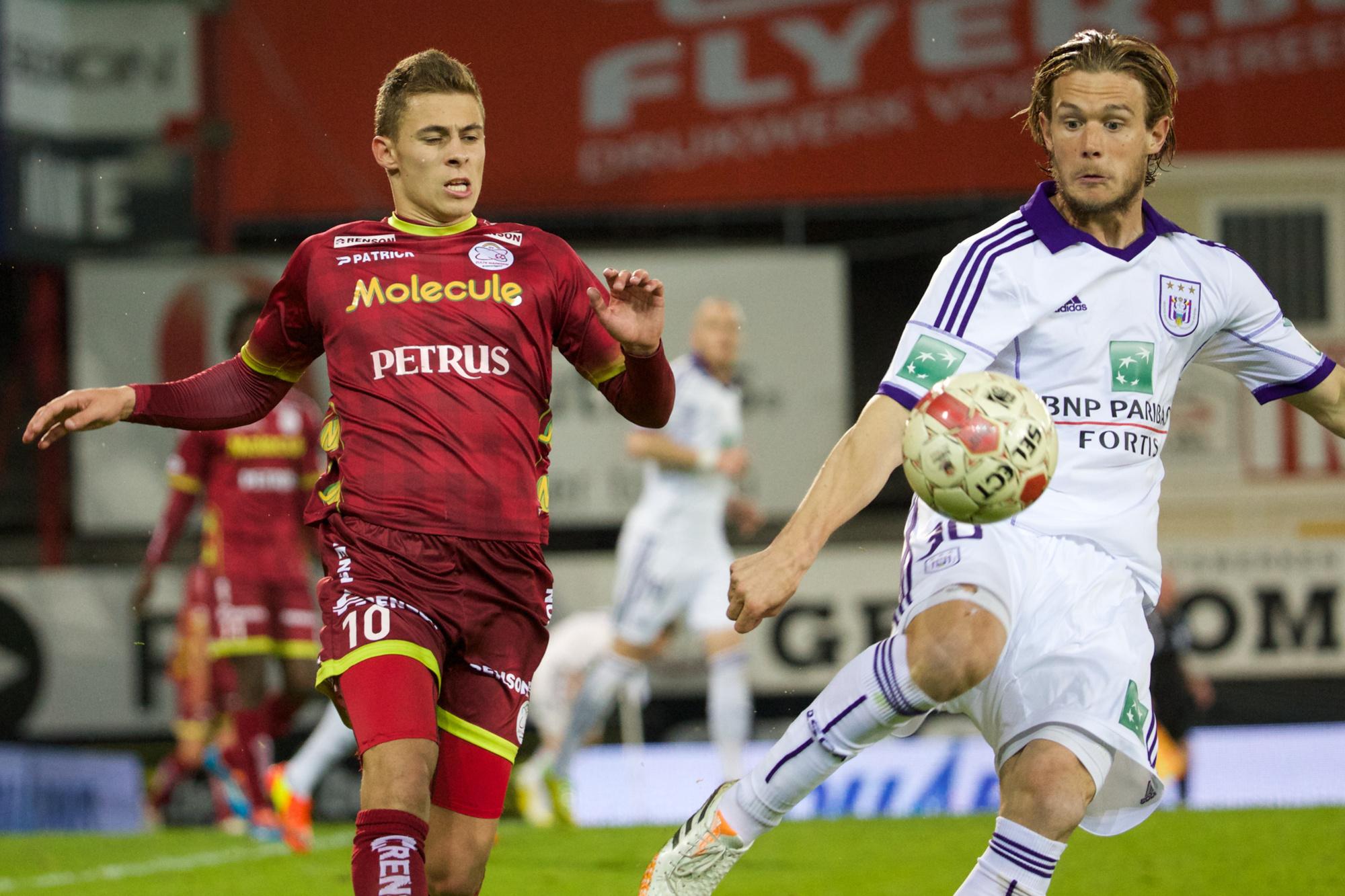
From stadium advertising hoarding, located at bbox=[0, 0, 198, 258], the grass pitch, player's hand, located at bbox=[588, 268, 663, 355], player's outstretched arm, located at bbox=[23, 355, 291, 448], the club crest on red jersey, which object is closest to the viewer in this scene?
player's hand, located at bbox=[588, 268, 663, 355]

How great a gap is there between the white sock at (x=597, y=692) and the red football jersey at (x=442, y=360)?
4.59 meters

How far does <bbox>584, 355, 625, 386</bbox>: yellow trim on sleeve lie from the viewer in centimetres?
368

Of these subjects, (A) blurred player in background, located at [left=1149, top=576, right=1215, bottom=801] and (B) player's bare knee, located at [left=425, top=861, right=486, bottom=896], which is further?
(A) blurred player in background, located at [left=1149, top=576, right=1215, bottom=801]

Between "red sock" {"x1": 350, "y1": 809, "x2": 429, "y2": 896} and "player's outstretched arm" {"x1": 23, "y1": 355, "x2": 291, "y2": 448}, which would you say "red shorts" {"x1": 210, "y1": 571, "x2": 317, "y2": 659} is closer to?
"player's outstretched arm" {"x1": 23, "y1": 355, "x2": 291, "y2": 448}

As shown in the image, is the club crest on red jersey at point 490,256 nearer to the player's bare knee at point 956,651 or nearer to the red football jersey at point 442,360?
the red football jersey at point 442,360

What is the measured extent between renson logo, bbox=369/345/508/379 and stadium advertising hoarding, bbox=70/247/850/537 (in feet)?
24.0

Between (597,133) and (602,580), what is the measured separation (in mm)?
3024

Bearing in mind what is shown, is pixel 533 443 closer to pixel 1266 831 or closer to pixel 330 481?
pixel 330 481

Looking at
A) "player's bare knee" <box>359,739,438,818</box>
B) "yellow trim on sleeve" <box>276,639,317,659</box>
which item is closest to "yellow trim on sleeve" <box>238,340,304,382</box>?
"player's bare knee" <box>359,739,438,818</box>

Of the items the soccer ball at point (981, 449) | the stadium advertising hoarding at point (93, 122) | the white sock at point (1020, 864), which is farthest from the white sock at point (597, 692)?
the soccer ball at point (981, 449)

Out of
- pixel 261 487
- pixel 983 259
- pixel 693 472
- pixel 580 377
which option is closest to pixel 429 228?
pixel 983 259

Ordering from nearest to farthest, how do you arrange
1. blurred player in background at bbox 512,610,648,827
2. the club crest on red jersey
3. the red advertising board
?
the club crest on red jersey < blurred player in background at bbox 512,610,648,827 < the red advertising board

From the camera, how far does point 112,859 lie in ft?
24.0

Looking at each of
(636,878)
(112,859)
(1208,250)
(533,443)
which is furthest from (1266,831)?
(112,859)
